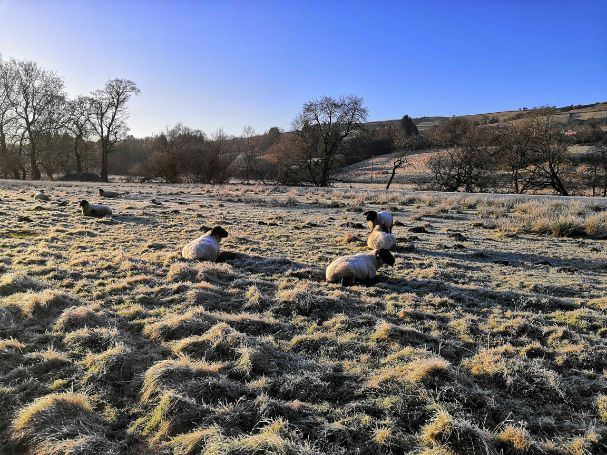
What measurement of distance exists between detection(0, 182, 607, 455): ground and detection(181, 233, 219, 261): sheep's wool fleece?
58 centimetres

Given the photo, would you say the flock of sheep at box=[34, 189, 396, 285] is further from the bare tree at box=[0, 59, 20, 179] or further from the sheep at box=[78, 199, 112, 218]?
the bare tree at box=[0, 59, 20, 179]

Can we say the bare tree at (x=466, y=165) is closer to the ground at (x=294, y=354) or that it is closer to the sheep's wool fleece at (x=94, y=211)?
the ground at (x=294, y=354)

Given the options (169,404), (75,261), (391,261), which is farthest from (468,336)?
(75,261)

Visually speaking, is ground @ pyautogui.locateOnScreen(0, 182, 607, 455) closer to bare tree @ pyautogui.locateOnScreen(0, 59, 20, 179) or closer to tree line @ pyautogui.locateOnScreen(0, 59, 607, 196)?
tree line @ pyautogui.locateOnScreen(0, 59, 607, 196)

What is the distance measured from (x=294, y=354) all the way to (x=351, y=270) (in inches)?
140

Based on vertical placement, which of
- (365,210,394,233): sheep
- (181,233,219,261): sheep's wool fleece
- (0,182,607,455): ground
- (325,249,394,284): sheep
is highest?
(365,210,394,233): sheep

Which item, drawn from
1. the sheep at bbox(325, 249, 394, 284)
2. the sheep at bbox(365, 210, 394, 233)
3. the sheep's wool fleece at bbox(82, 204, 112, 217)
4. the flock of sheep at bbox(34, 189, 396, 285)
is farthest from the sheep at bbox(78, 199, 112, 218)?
the sheep at bbox(325, 249, 394, 284)

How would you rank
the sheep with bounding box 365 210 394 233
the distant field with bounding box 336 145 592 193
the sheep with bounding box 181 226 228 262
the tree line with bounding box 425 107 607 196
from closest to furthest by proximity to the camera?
the sheep with bounding box 181 226 228 262 < the sheep with bounding box 365 210 394 233 < the tree line with bounding box 425 107 607 196 < the distant field with bounding box 336 145 592 193

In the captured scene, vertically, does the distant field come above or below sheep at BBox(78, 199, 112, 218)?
above

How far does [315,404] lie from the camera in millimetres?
4500

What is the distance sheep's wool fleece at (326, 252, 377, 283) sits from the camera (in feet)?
29.0

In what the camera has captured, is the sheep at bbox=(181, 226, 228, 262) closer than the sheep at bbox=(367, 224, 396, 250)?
Yes

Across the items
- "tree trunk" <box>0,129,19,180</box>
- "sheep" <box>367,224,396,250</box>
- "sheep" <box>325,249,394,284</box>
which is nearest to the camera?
"sheep" <box>325,249,394,284</box>

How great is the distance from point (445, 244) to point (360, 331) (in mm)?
8440
